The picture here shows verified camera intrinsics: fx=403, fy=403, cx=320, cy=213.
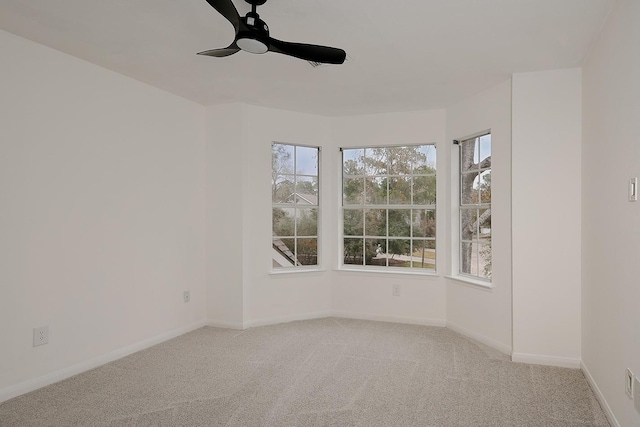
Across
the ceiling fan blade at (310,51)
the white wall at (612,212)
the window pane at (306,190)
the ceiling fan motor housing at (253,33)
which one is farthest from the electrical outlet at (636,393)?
the window pane at (306,190)

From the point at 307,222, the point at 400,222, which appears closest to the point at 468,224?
the point at 400,222

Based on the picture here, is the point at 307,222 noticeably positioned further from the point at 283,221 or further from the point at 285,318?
the point at 285,318

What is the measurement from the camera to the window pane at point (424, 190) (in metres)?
4.77

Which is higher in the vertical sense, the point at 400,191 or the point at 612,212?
the point at 400,191

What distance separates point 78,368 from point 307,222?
279 centimetres

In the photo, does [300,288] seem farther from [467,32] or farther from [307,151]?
[467,32]

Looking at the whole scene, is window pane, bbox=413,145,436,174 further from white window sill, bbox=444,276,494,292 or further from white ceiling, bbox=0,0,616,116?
white window sill, bbox=444,276,494,292

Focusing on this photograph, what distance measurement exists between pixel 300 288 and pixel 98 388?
242cm

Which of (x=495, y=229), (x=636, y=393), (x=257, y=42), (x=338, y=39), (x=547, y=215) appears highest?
(x=338, y=39)

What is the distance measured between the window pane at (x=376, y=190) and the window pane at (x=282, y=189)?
0.95 m

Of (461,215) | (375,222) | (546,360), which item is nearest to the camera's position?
(546,360)

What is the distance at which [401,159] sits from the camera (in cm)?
493

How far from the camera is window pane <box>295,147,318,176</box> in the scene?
5.03 m

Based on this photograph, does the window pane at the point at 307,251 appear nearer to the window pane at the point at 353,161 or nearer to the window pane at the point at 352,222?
the window pane at the point at 352,222
